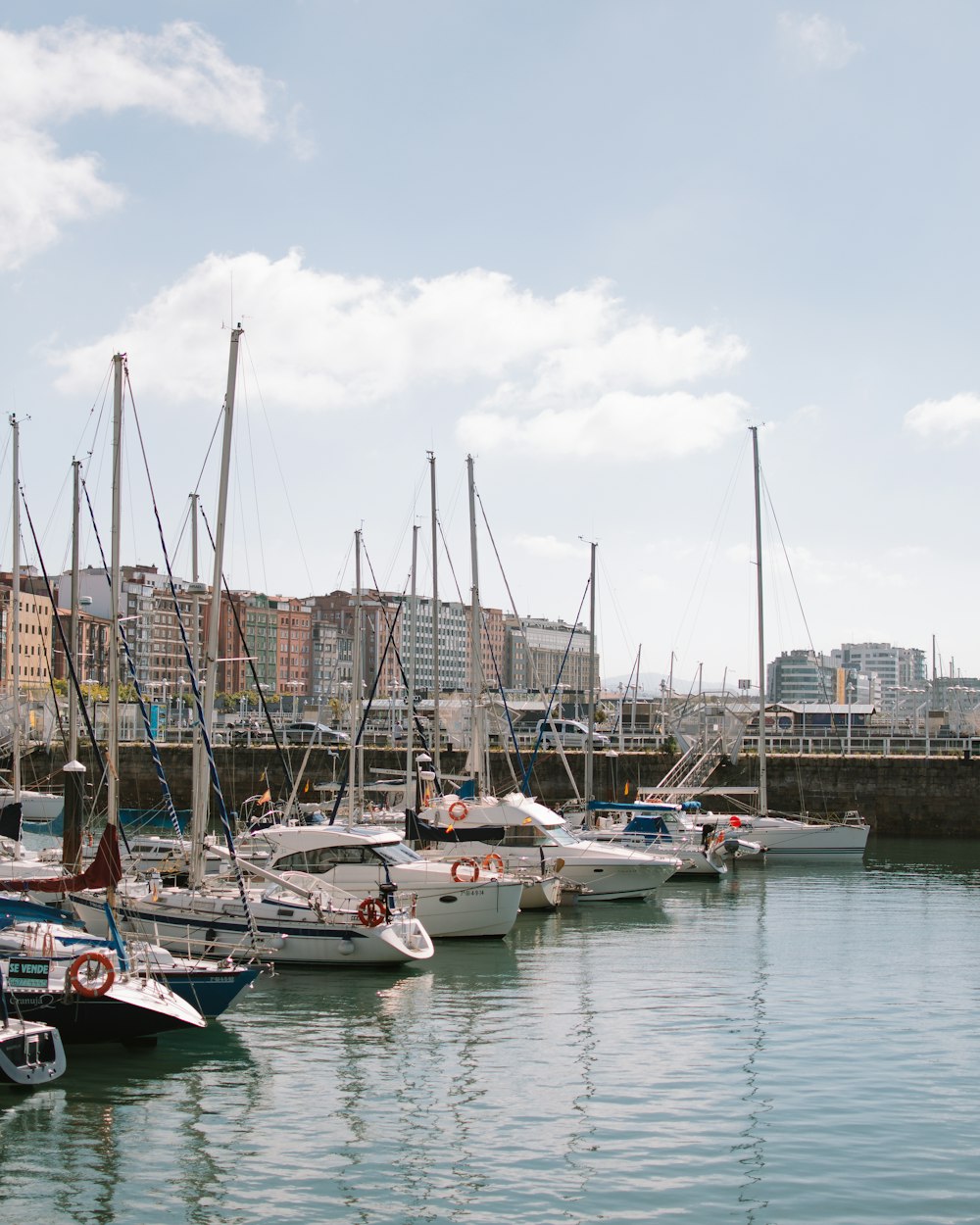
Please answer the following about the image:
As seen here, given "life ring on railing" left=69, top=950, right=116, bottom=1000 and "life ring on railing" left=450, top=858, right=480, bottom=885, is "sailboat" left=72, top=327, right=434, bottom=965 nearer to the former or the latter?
"life ring on railing" left=450, top=858, right=480, bottom=885

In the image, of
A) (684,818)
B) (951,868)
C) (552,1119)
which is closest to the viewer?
(552,1119)

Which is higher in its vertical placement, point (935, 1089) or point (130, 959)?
point (130, 959)

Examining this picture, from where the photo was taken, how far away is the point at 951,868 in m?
47.6

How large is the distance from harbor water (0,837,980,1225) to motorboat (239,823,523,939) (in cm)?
175

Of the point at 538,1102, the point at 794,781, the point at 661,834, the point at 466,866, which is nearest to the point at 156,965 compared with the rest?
the point at 538,1102

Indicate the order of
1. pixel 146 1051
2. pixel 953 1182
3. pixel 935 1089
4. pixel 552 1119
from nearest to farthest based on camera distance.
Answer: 1. pixel 953 1182
2. pixel 552 1119
3. pixel 935 1089
4. pixel 146 1051

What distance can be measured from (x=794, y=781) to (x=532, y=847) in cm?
2742

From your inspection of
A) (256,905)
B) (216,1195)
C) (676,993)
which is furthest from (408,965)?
(216,1195)

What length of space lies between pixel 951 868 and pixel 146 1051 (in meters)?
34.8

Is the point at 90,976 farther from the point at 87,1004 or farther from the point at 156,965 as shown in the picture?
the point at 156,965

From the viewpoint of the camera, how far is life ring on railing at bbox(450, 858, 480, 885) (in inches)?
1211

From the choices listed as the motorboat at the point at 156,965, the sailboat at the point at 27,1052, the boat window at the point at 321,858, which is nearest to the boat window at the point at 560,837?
the boat window at the point at 321,858

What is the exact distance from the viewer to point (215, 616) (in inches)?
1041

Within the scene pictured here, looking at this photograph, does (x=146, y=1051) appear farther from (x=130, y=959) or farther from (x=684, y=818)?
(x=684, y=818)
